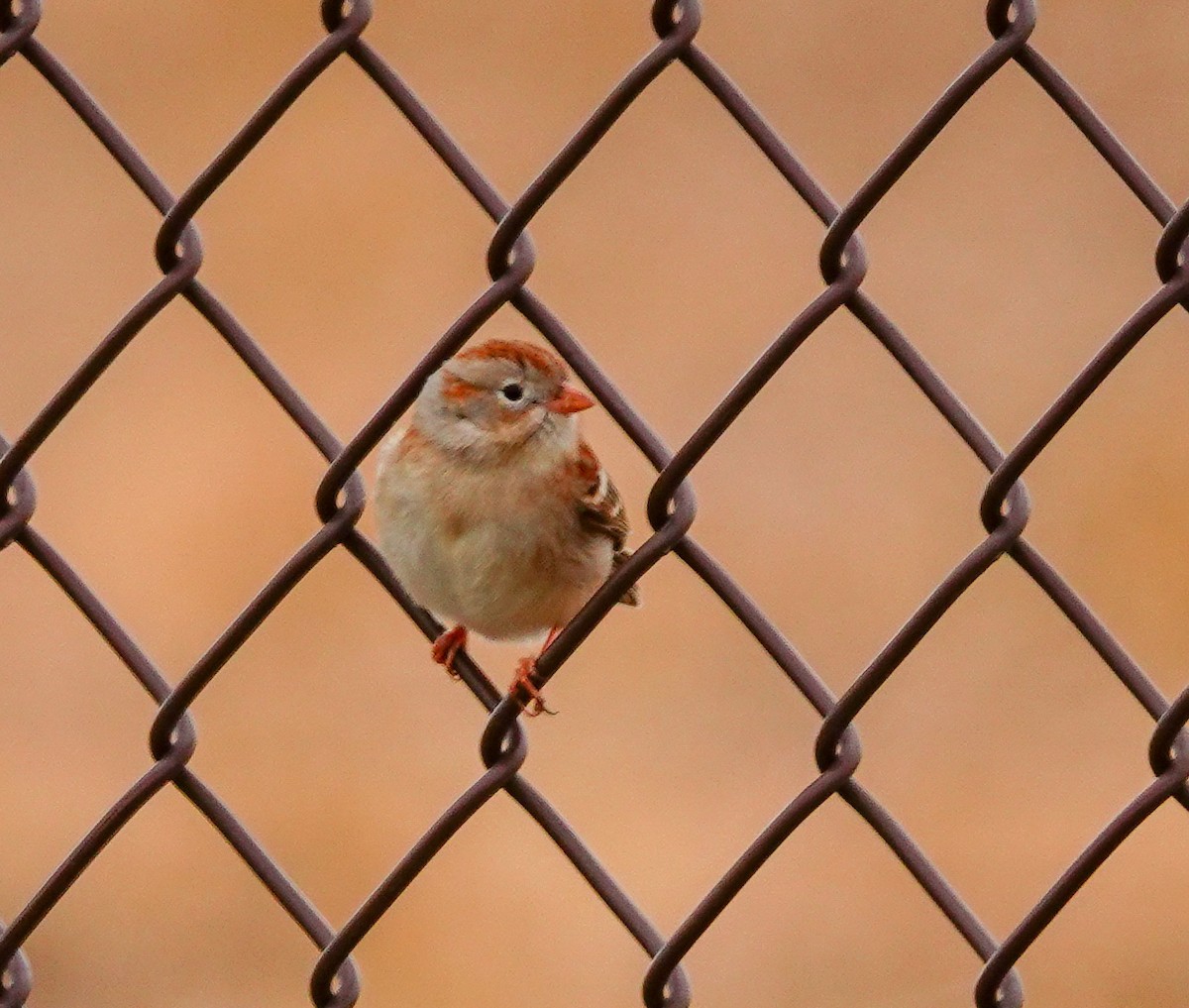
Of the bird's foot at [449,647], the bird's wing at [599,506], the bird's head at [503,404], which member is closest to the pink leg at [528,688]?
the bird's foot at [449,647]

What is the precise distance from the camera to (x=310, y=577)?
7039 mm

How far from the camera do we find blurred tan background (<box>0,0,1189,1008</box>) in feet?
19.7

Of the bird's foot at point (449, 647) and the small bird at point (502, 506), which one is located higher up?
the small bird at point (502, 506)

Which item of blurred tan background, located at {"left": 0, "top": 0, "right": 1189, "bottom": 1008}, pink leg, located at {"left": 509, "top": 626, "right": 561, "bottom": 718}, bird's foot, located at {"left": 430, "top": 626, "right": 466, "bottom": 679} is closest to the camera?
pink leg, located at {"left": 509, "top": 626, "right": 561, "bottom": 718}

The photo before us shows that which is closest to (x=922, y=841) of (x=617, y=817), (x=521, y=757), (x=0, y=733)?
(x=617, y=817)

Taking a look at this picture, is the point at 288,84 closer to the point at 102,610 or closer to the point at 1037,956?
the point at 102,610

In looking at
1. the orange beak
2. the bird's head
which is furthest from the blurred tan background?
the orange beak

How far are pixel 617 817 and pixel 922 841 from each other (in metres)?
0.85

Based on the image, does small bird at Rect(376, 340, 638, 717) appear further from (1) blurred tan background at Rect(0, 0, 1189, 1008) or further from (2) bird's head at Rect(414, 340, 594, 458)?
(1) blurred tan background at Rect(0, 0, 1189, 1008)

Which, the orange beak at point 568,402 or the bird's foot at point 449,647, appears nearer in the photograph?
the bird's foot at point 449,647

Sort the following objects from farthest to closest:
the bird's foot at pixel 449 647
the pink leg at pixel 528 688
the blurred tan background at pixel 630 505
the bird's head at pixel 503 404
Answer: the blurred tan background at pixel 630 505, the bird's head at pixel 503 404, the bird's foot at pixel 449 647, the pink leg at pixel 528 688

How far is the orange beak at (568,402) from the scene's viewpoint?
11.9 feet

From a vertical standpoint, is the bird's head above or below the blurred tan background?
above

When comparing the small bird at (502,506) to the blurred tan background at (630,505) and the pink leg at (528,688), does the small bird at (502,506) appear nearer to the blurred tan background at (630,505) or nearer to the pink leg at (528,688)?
the pink leg at (528,688)
